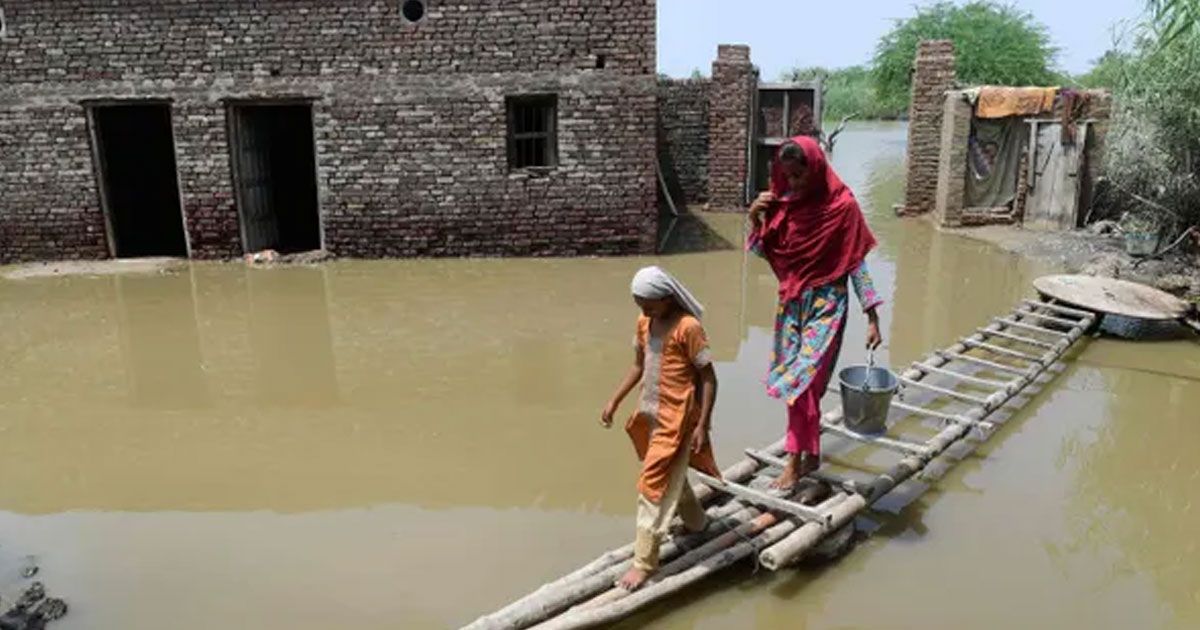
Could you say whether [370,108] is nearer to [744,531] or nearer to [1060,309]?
[1060,309]

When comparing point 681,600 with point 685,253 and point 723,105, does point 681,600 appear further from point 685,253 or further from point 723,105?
point 723,105

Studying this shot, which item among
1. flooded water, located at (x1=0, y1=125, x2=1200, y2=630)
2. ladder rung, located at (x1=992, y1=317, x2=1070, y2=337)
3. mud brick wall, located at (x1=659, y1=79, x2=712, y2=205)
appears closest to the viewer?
flooded water, located at (x1=0, y1=125, x2=1200, y2=630)

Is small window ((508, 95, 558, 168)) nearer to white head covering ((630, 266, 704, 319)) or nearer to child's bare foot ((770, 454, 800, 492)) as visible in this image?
child's bare foot ((770, 454, 800, 492))

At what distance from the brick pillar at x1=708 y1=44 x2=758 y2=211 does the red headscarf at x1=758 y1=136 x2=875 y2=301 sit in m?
10.1

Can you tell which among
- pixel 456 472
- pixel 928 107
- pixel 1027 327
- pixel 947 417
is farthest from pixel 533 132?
pixel 947 417

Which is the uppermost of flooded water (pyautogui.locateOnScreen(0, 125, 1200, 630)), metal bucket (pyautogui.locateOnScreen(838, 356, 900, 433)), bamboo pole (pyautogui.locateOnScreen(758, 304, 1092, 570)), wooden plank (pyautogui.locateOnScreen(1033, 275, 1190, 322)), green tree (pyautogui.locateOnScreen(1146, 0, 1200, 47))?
green tree (pyautogui.locateOnScreen(1146, 0, 1200, 47))

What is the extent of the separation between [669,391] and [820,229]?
3.74 feet

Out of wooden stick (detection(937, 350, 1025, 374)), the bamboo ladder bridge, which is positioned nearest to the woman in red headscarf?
the bamboo ladder bridge

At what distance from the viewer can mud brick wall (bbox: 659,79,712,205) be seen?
1495 centimetres

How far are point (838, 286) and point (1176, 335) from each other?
200 inches

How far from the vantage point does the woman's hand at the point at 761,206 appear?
4.30 meters

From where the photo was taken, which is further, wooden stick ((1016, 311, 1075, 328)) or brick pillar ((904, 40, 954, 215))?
brick pillar ((904, 40, 954, 215))

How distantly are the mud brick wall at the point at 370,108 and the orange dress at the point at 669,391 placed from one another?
7374 mm

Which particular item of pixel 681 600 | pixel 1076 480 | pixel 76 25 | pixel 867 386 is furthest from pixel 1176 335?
pixel 76 25
